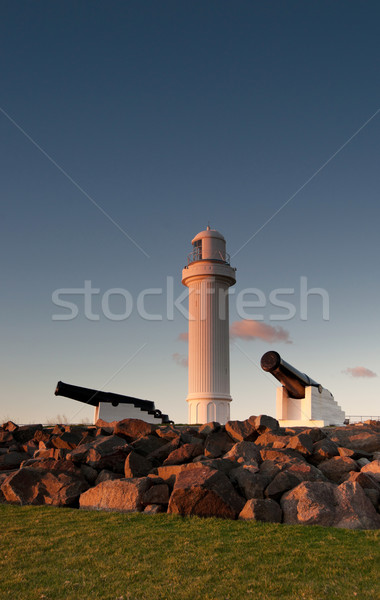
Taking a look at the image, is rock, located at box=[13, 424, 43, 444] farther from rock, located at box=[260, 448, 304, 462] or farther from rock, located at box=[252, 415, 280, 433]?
rock, located at box=[260, 448, 304, 462]

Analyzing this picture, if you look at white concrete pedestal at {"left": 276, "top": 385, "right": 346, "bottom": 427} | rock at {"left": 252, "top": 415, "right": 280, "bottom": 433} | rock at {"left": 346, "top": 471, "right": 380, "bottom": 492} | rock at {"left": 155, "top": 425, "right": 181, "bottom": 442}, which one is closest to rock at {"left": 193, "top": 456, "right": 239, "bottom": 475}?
rock at {"left": 346, "top": 471, "right": 380, "bottom": 492}

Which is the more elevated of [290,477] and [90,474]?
[290,477]

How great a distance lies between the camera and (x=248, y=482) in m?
8.55

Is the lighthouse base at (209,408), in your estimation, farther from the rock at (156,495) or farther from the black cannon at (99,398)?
the rock at (156,495)

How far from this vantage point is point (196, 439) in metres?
12.3

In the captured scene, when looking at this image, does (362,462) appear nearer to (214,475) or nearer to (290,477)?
(290,477)

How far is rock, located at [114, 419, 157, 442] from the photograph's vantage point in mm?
13133

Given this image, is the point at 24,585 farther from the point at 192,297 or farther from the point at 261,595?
the point at 192,297

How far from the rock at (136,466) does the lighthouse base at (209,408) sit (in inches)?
722

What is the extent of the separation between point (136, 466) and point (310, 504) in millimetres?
3446

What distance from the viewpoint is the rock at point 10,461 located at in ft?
40.4

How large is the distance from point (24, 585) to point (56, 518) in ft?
9.44

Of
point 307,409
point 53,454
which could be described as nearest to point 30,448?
point 53,454

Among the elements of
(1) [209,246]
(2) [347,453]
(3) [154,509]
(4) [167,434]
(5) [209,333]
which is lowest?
(3) [154,509]
